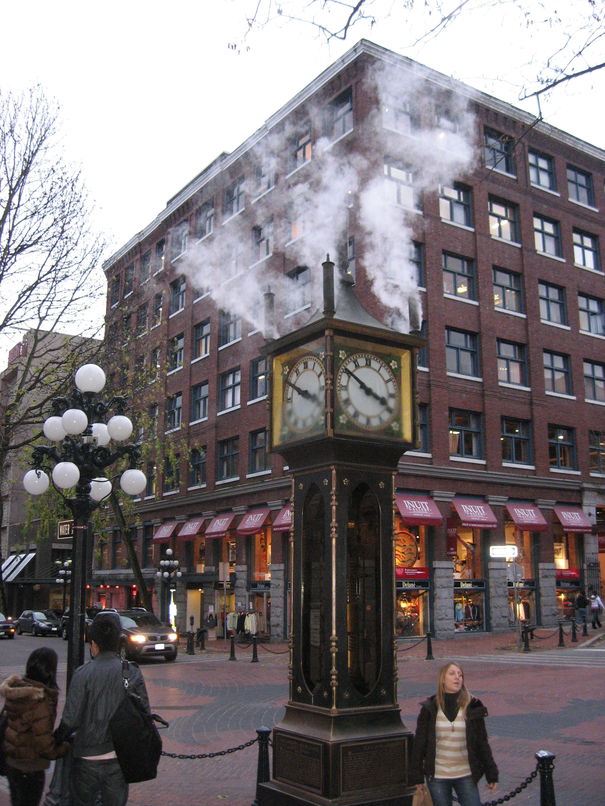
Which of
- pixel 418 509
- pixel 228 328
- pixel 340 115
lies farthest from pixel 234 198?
pixel 418 509

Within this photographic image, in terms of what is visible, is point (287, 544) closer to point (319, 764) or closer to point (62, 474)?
point (62, 474)

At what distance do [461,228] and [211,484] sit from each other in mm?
16166

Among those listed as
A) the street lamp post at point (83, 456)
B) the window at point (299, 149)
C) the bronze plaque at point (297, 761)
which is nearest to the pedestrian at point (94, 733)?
the bronze plaque at point (297, 761)

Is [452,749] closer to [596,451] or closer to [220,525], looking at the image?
[220,525]

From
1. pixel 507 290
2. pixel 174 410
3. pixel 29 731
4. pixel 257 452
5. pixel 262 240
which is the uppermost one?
pixel 262 240

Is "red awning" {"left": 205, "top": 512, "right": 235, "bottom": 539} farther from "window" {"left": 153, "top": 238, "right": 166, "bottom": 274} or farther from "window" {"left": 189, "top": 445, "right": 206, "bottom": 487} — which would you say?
"window" {"left": 153, "top": 238, "right": 166, "bottom": 274}

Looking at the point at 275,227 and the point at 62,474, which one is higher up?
the point at 275,227

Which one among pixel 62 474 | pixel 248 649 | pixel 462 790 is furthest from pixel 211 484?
pixel 462 790

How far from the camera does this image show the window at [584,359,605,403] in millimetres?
35844

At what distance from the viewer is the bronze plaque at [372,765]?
625 centimetres

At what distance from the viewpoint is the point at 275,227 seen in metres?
32.7

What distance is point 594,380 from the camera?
36.2 metres

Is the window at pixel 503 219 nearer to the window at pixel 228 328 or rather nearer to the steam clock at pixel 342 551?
the window at pixel 228 328

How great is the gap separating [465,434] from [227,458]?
11.4 meters
